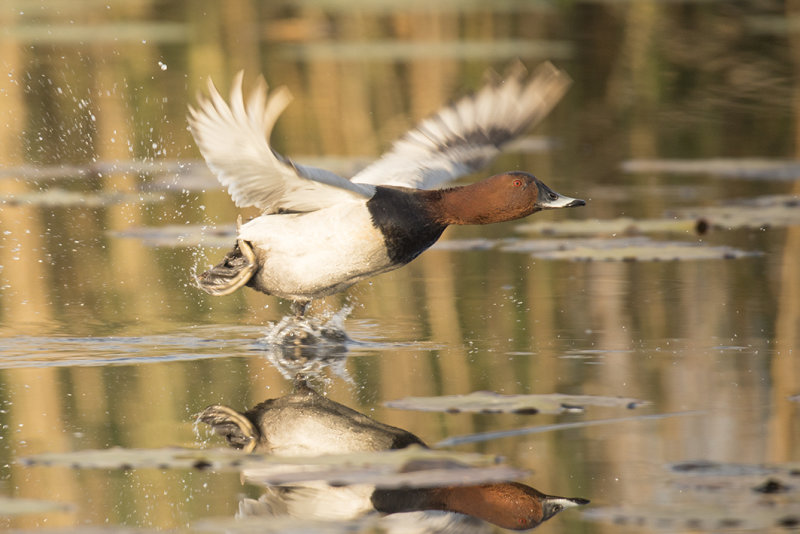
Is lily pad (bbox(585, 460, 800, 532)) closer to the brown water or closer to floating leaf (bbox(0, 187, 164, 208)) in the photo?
the brown water

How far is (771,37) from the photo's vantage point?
Result: 72.5 ft

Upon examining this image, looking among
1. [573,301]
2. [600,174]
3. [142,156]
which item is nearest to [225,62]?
[142,156]

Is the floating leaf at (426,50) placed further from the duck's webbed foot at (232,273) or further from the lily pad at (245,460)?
the lily pad at (245,460)

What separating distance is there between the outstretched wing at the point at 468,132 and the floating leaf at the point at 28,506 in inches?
128

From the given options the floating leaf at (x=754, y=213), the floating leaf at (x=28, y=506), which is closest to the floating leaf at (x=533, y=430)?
the floating leaf at (x=28, y=506)

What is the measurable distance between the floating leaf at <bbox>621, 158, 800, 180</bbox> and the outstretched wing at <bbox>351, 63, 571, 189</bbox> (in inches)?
170

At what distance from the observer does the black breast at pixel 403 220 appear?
19.9ft

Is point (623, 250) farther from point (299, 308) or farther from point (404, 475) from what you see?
point (404, 475)

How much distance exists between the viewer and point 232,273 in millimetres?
6492

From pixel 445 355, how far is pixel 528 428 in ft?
4.01

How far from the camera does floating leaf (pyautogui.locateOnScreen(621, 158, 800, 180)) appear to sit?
36.7ft

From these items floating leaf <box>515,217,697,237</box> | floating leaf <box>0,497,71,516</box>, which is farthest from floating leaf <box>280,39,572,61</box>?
floating leaf <box>0,497,71,516</box>

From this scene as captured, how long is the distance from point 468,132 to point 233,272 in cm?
152

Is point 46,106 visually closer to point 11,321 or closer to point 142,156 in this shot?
point 142,156
